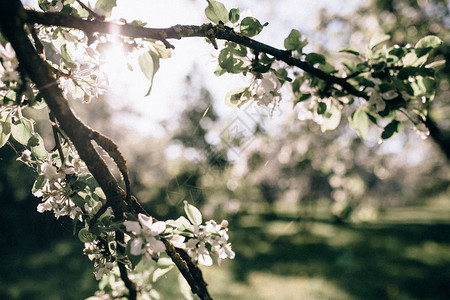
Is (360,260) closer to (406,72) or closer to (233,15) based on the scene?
(406,72)

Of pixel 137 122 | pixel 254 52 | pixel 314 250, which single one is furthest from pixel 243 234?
pixel 254 52

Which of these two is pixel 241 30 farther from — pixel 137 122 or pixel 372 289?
pixel 137 122

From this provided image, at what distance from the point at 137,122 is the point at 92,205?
749 inches

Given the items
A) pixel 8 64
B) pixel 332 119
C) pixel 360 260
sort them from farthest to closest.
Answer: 1. pixel 360 260
2. pixel 332 119
3. pixel 8 64

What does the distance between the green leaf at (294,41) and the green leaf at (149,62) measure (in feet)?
1.50

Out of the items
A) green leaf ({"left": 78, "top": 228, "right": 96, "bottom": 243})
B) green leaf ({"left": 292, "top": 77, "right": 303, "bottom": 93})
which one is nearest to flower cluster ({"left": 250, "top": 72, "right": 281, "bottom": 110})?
green leaf ({"left": 292, "top": 77, "right": 303, "bottom": 93})

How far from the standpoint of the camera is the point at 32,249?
23.0ft

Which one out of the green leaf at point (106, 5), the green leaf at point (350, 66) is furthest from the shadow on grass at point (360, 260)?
the green leaf at point (106, 5)

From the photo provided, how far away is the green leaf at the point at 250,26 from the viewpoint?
933mm

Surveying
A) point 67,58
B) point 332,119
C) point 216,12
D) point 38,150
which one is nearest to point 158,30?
point 216,12

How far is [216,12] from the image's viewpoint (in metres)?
0.93

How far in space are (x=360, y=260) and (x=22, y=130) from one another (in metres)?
8.69

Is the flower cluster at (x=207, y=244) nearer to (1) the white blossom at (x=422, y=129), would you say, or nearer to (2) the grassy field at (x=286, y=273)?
(1) the white blossom at (x=422, y=129)

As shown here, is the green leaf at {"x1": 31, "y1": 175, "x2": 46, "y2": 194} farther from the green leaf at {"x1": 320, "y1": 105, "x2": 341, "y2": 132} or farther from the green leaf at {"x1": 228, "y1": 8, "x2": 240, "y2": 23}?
the green leaf at {"x1": 320, "y1": 105, "x2": 341, "y2": 132}
